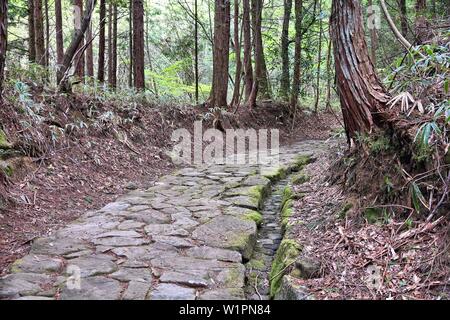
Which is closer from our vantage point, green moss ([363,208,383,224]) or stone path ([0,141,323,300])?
stone path ([0,141,323,300])

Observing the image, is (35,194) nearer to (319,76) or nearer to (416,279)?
(416,279)

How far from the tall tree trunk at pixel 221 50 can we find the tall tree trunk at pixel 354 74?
6.23 m

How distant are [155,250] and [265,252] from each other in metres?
1.13

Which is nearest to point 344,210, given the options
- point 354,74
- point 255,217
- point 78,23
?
point 255,217

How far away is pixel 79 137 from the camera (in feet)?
21.2

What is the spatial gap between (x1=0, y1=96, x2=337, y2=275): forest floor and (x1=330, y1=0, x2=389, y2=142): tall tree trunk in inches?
135

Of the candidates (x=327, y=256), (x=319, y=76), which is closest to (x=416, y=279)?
(x=327, y=256)

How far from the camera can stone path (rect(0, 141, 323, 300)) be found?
2.96 m

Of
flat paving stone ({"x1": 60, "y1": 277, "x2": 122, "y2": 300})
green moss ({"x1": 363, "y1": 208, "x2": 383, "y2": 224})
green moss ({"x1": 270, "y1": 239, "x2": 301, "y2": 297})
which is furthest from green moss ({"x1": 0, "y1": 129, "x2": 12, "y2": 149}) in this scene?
green moss ({"x1": 363, "y1": 208, "x2": 383, "y2": 224})

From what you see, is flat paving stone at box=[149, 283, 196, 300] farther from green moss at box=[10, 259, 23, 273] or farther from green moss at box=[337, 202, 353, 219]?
green moss at box=[337, 202, 353, 219]

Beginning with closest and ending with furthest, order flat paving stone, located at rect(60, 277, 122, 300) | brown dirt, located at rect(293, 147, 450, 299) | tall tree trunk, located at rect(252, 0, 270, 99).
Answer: brown dirt, located at rect(293, 147, 450, 299) → flat paving stone, located at rect(60, 277, 122, 300) → tall tree trunk, located at rect(252, 0, 270, 99)

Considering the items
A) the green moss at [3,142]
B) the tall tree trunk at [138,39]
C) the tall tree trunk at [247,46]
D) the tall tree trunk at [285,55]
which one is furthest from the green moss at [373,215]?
the tall tree trunk at [285,55]

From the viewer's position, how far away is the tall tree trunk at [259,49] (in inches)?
→ 464

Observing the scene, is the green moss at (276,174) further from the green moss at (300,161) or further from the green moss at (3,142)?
the green moss at (3,142)
